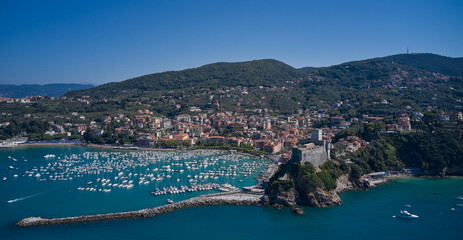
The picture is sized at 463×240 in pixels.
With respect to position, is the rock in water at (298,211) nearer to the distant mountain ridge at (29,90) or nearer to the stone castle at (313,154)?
the stone castle at (313,154)

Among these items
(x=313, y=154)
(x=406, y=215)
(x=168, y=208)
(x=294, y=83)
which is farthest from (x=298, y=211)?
(x=294, y=83)

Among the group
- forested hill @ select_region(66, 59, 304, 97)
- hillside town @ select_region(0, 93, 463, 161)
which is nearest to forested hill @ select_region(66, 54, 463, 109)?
forested hill @ select_region(66, 59, 304, 97)

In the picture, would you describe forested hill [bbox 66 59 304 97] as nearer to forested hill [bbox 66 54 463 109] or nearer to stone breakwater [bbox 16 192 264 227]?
forested hill [bbox 66 54 463 109]

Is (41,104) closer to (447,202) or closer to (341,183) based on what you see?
(341,183)

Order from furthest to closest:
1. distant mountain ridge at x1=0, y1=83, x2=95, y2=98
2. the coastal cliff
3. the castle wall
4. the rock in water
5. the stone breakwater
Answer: distant mountain ridge at x1=0, y1=83, x2=95, y2=98
the castle wall
the coastal cliff
the rock in water
the stone breakwater

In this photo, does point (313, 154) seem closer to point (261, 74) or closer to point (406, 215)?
point (406, 215)

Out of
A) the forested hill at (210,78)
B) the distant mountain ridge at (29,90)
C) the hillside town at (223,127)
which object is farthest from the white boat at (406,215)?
the distant mountain ridge at (29,90)
